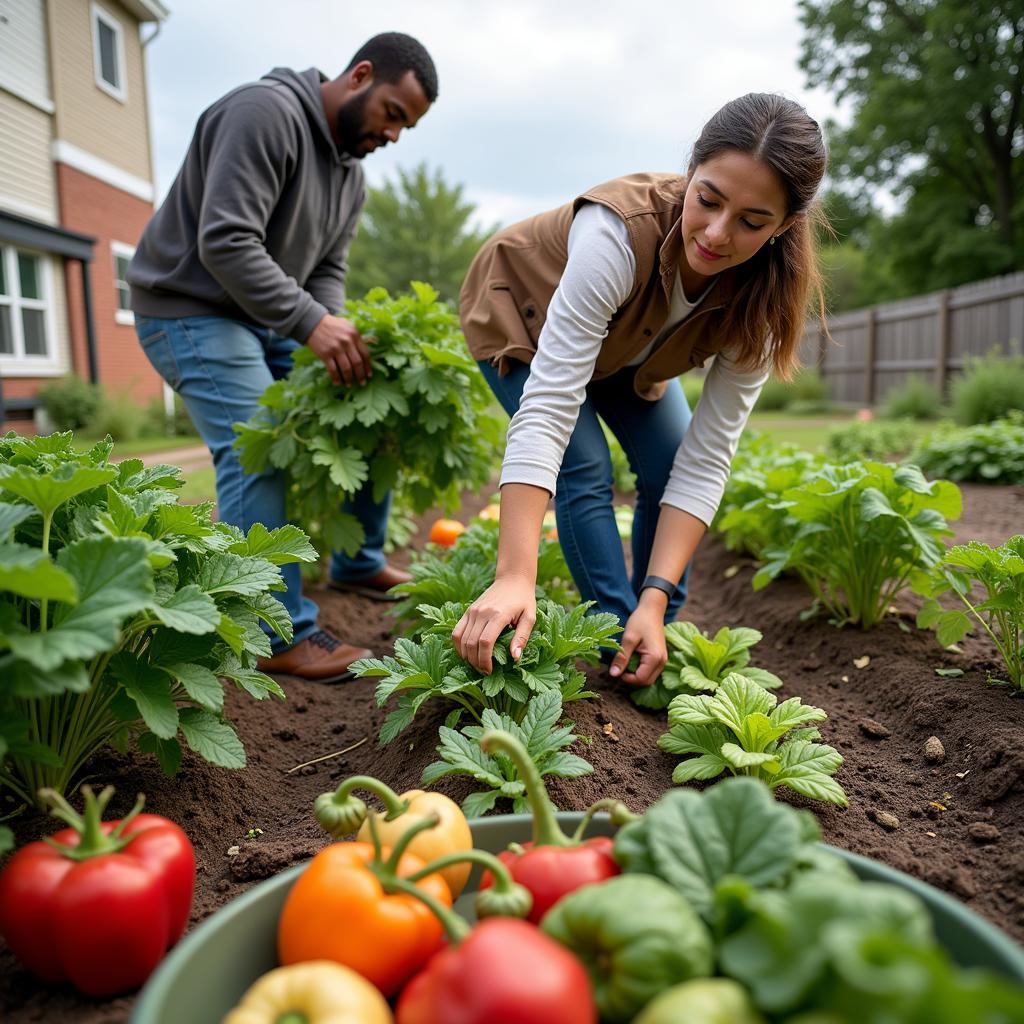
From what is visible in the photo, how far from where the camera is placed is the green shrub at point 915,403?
13102 millimetres

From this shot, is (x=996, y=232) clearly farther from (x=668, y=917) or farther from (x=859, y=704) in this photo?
(x=668, y=917)

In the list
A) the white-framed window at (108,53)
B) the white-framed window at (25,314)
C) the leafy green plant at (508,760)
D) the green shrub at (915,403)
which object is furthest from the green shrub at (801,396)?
the leafy green plant at (508,760)

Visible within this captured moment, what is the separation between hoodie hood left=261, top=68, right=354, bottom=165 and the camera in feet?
10.3

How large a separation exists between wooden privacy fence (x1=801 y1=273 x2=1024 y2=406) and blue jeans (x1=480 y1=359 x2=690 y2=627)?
26.0 ft

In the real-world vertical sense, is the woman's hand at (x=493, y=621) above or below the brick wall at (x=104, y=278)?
below

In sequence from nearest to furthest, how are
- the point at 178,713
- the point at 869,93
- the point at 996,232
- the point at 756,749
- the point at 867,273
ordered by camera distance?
the point at 178,713
the point at 756,749
the point at 996,232
the point at 869,93
the point at 867,273

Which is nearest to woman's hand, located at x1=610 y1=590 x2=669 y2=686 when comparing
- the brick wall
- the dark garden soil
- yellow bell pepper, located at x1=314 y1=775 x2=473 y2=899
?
the dark garden soil

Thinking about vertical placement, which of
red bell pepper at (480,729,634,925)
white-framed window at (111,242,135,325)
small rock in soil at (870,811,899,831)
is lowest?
small rock in soil at (870,811,899,831)

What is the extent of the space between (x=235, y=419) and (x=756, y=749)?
6.92ft

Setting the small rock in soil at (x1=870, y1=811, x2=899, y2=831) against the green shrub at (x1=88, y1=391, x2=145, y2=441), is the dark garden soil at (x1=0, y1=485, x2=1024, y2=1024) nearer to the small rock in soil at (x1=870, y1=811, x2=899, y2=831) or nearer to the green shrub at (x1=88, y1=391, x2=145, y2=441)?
the small rock in soil at (x1=870, y1=811, x2=899, y2=831)

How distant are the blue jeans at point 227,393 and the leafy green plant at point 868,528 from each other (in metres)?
1.77

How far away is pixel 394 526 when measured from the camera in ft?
16.5

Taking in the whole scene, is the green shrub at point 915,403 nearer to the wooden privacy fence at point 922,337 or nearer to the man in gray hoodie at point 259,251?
the wooden privacy fence at point 922,337

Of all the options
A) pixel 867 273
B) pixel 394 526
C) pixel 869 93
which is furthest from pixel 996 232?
pixel 394 526
